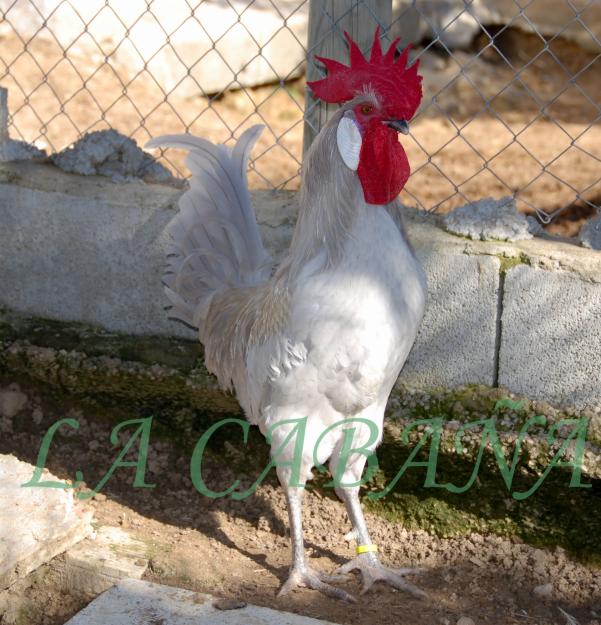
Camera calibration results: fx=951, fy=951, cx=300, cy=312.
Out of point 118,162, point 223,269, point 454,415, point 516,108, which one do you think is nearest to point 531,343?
point 454,415

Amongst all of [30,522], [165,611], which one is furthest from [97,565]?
[165,611]

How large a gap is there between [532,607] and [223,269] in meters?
1.72

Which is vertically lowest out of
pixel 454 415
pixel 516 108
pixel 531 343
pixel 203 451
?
pixel 203 451

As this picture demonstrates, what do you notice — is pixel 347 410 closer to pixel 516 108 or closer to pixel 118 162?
pixel 118 162

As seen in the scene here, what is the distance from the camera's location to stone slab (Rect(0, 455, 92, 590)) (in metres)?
3.22

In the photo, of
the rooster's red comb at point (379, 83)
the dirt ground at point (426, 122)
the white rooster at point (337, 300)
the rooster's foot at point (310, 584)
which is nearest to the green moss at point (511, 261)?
the white rooster at point (337, 300)

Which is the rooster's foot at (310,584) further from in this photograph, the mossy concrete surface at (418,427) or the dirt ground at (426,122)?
the dirt ground at (426,122)

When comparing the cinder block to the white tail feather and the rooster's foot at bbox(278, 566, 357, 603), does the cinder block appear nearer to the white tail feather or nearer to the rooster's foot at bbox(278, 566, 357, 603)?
the white tail feather

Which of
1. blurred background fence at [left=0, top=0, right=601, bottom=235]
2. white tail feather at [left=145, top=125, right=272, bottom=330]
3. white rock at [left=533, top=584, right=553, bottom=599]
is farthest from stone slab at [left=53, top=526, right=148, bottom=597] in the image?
blurred background fence at [left=0, top=0, right=601, bottom=235]

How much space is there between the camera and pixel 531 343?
367 cm

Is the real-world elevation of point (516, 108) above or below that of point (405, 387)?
above

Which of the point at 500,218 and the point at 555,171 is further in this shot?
the point at 555,171

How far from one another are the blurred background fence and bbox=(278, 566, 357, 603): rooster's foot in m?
2.70

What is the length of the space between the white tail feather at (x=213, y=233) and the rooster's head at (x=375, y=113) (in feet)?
2.18
